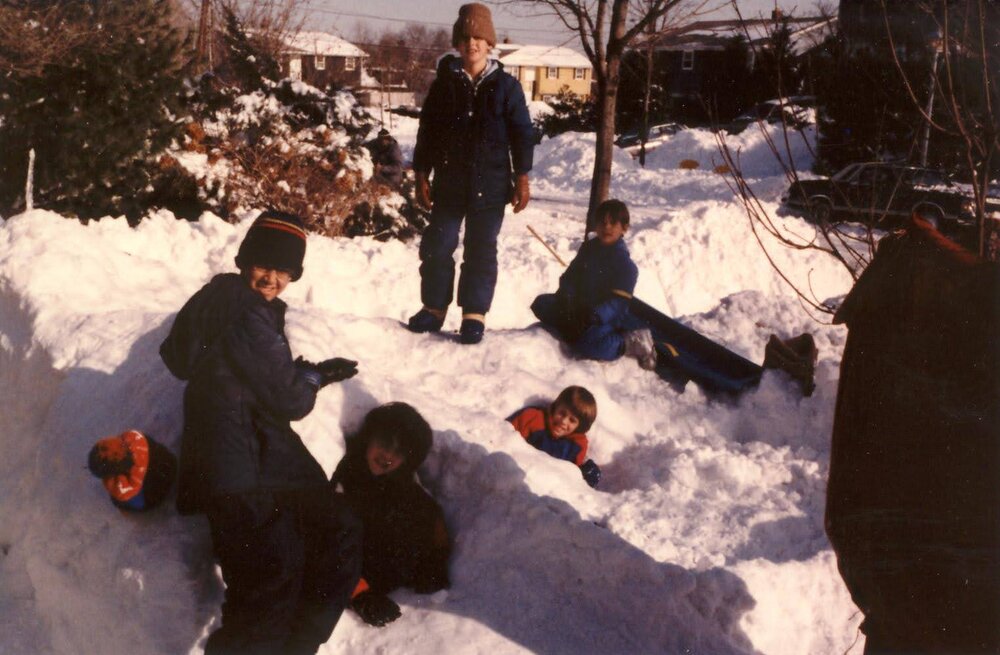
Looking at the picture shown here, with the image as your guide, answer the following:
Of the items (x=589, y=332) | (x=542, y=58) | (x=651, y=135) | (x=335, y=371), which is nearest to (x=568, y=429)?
(x=589, y=332)

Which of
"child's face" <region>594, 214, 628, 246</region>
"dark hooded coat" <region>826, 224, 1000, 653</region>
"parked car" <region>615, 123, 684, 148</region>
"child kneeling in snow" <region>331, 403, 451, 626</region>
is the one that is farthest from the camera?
"parked car" <region>615, 123, 684, 148</region>

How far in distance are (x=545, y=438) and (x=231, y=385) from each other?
1.89 metres

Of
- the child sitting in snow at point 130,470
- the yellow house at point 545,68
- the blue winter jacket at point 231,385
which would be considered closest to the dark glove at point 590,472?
the blue winter jacket at point 231,385

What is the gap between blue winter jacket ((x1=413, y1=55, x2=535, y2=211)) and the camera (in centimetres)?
466

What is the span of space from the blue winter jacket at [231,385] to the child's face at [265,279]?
0.05 metres

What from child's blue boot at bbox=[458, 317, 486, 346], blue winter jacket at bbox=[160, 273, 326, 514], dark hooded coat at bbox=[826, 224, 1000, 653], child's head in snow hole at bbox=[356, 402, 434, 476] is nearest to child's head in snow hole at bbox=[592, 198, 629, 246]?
child's blue boot at bbox=[458, 317, 486, 346]

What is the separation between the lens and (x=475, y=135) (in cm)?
466

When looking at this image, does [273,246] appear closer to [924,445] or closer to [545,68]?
[924,445]

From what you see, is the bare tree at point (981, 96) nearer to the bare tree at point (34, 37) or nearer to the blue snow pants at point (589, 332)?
the blue snow pants at point (589, 332)

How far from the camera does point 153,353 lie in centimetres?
399

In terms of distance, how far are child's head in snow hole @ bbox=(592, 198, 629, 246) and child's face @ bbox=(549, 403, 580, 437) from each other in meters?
1.26

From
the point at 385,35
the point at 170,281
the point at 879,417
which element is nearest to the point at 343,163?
the point at 170,281

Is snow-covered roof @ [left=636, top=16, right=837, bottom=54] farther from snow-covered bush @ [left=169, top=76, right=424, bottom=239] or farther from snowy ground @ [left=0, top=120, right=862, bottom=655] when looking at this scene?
snow-covered bush @ [left=169, top=76, right=424, bottom=239]

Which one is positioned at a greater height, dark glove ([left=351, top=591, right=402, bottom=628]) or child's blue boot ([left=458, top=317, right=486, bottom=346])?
child's blue boot ([left=458, top=317, right=486, bottom=346])
